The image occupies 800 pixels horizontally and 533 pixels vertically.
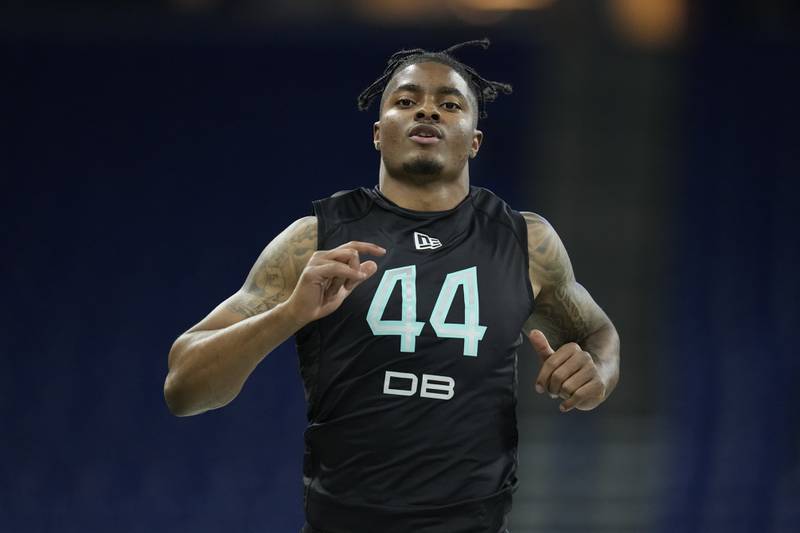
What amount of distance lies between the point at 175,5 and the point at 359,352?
3.62m

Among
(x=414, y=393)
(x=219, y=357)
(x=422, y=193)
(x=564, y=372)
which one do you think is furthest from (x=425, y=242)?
(x=219, y=357)

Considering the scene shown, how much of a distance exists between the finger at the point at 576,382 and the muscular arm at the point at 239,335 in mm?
596

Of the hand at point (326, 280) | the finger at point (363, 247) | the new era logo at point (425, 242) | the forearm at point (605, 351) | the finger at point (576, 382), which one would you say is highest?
the new era logo at point (425, 242)

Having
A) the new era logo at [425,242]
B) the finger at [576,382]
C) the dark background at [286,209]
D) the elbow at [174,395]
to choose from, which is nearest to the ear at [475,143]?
the new era logo at [425,242]

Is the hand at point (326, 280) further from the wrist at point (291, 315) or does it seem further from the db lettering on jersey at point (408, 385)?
the db lettering on jersey at point (408, 385)

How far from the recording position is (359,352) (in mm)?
2631

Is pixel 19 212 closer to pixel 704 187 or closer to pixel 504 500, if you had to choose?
pixel 704 187

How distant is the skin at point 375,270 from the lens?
236 centimetres

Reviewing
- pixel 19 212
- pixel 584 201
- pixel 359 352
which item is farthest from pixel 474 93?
pixel 19 212

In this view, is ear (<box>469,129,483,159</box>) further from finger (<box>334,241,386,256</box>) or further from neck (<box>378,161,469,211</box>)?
finger (<box>334,241,386,256</box>)

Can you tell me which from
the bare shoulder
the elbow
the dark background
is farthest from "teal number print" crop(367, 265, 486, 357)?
the dark background

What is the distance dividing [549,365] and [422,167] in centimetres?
59

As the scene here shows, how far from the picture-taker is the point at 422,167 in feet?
9.23

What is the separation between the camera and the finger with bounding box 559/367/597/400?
2525mm
